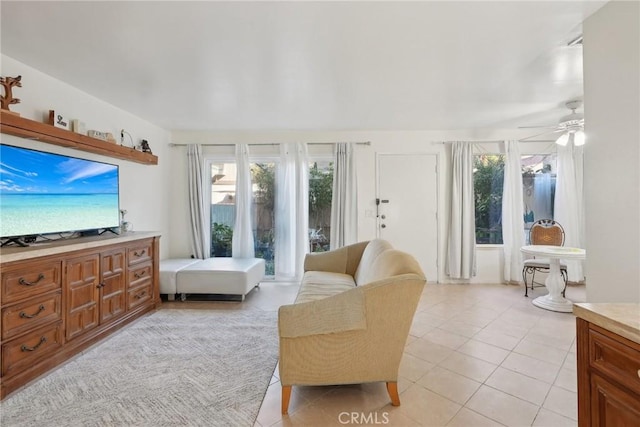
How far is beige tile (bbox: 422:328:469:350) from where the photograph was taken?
2482mm

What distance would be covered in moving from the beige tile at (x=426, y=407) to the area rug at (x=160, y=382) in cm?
91

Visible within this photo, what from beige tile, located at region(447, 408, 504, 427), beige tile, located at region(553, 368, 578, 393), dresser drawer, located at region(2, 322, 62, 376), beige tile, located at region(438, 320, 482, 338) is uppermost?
dresser drawer, located at region(2, 322, 62, 376)

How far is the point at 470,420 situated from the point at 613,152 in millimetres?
1683

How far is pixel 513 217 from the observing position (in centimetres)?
425

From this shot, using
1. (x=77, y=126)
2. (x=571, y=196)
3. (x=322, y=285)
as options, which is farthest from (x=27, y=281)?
(x=571, y=196)

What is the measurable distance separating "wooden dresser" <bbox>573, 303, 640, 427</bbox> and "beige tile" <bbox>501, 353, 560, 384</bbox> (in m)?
1.15

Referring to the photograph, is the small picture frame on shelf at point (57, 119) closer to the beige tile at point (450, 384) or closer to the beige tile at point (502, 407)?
the beige tile at point (450, 384)

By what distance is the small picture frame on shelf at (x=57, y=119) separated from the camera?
2.49 meters

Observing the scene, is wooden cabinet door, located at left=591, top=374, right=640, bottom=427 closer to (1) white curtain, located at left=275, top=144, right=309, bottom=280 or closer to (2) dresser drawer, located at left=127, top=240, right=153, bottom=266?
(2) dresser drawer, located at left=127, top=240, right=153, bottom=266

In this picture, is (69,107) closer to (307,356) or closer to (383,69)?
(383,69)

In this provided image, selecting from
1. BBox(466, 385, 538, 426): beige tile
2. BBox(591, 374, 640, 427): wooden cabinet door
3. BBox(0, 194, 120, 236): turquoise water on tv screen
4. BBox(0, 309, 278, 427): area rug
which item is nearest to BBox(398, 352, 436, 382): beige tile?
BBox(466, 385, 538, 426): beige tile

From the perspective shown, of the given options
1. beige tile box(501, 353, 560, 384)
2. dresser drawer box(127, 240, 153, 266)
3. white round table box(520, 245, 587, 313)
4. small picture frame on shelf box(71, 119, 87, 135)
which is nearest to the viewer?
beige tile box(501, 353, 560, 384)

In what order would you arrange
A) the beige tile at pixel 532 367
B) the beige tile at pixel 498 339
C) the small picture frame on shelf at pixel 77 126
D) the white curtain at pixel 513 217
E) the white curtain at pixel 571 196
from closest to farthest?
the beige tile at pixel 532 367 → the beige tile at pixel 498 339 → the small picture frame on shelf at pixel 77 126 → the white curtain at pixel 571 196 → the white curtain at pixel 513 217

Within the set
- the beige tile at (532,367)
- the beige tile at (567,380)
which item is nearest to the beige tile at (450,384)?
the beige tile at (532,367)
